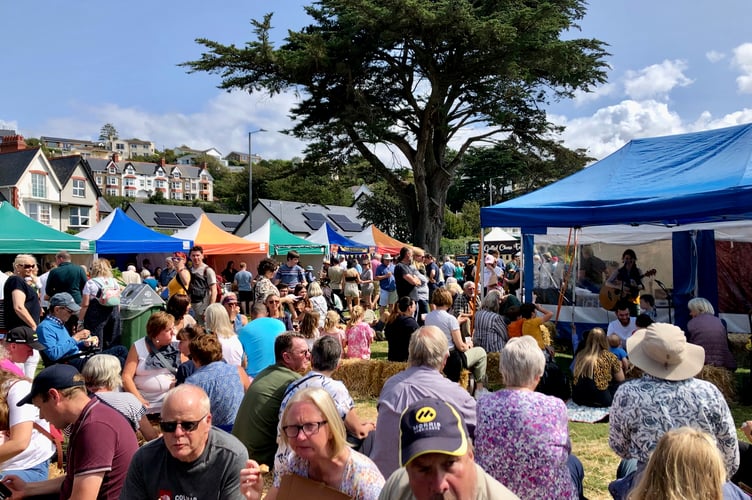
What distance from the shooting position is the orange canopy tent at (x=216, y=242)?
17.9m

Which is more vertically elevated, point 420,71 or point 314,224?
point 420,71

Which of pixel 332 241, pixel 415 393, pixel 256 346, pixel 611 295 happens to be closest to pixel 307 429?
pixel 415 393

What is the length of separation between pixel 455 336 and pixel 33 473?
4.27 metres

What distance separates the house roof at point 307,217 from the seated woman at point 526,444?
38312 millimetres

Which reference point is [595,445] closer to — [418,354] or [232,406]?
[418,354]

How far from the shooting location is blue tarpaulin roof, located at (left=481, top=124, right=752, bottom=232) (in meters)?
6.33

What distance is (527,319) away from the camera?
712 cm

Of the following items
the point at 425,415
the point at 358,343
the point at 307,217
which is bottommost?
the point at 358,343

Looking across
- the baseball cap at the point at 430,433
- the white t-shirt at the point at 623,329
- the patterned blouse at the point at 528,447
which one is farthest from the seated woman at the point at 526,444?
the white t-shirt at the point at 623,329

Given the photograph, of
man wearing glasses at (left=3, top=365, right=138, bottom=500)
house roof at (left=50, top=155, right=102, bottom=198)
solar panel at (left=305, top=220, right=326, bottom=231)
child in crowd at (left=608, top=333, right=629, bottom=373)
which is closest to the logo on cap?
man wearing glasses at (left=3, top=365, right=138, bottom=500)

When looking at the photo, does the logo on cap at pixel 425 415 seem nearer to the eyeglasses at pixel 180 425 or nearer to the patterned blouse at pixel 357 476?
the patterned blouse at pixel 357 476

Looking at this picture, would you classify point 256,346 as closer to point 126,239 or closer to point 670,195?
point 670,195

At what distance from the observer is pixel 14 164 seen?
147 feet

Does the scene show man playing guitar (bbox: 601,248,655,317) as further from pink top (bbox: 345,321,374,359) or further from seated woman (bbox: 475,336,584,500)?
seated woman (bbox: 475,336,584,500)
